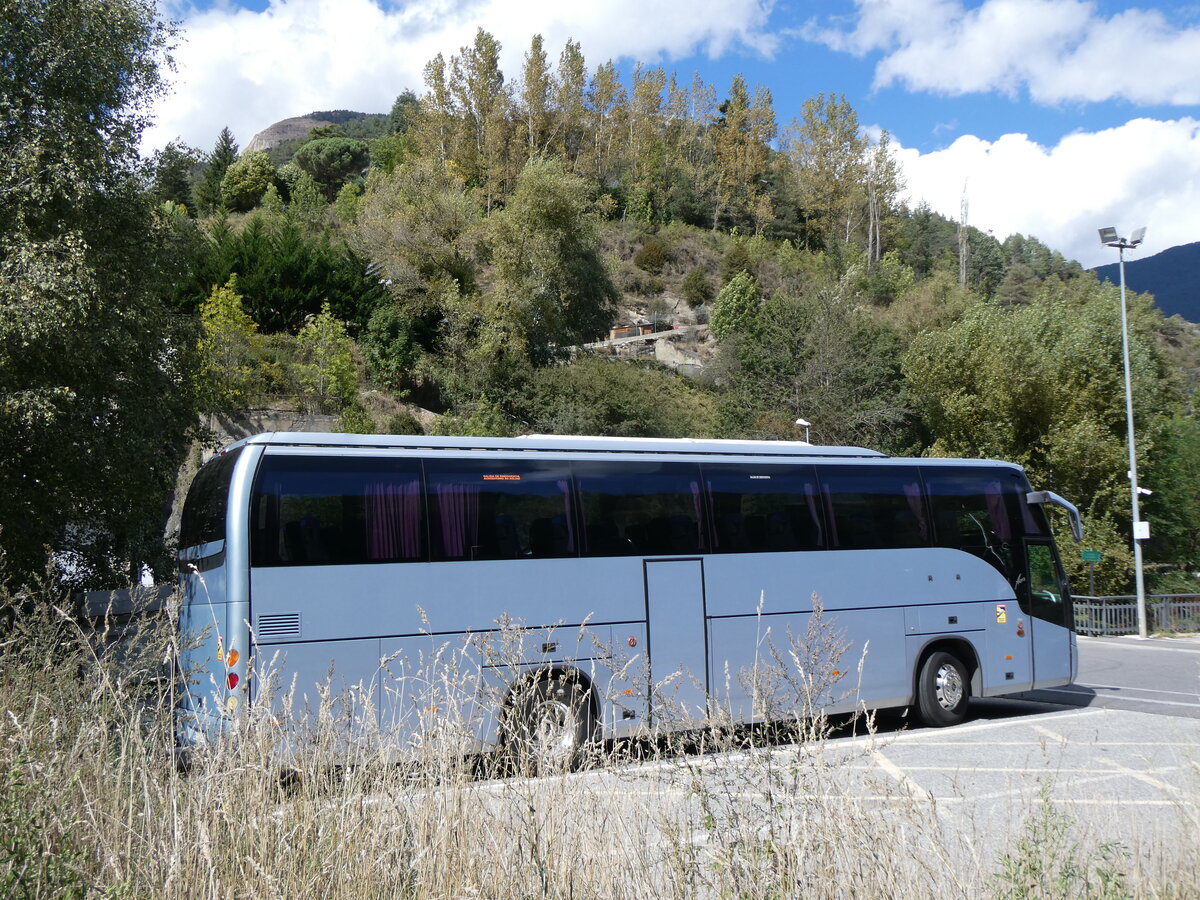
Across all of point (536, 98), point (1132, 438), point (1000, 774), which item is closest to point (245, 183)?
point (536, 98)

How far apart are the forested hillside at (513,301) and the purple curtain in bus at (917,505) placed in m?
10.4

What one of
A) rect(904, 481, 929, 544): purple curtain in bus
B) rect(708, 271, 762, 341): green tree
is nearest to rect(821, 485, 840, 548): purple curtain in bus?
rect(904, 481, 929, 544): purple curtain in bus

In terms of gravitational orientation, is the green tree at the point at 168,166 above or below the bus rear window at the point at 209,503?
above

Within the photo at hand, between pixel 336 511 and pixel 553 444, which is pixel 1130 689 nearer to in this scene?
pixel 553 444

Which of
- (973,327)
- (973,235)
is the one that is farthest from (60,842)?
(973,235)

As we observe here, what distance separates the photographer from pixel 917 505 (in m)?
12.1

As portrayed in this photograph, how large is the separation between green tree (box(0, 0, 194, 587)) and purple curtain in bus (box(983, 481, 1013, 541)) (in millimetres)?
11642

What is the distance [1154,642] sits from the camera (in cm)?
2666

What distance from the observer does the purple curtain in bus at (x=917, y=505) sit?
1212 cm

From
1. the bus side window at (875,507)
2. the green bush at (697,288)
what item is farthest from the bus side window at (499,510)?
the green bush at (697,288)

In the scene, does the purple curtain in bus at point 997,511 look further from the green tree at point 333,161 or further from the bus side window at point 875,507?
the green tree at point 333,161

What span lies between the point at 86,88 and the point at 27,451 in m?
5.03

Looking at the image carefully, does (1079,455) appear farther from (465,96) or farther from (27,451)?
(465,96)

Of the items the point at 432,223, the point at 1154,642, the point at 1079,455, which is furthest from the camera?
the point at 432,223
